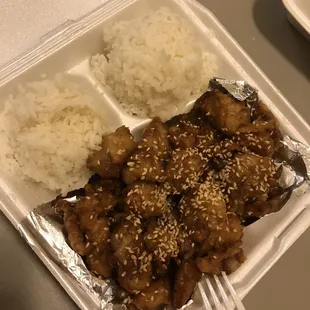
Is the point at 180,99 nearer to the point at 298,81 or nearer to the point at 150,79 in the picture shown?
the point at 150,79

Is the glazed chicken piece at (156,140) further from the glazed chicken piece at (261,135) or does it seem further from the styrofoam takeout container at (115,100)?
the glazed chicken piece at (261,135)

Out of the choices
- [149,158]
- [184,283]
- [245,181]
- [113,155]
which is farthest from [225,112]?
[184,283]

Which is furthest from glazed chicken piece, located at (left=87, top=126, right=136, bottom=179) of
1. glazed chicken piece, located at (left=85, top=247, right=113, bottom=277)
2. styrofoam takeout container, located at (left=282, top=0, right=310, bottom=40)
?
styrofoam takeout container, located at (left=282, top=0, right=310, bottom=40)

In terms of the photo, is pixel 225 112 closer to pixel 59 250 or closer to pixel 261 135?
pixel 261 135

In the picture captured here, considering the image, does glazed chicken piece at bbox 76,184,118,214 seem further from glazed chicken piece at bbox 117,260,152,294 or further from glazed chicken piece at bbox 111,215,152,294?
glazed chicken piece at bbox 117,260,152,294

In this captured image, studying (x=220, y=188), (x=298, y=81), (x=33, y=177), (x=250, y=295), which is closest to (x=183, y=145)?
(x=220, y=188)
